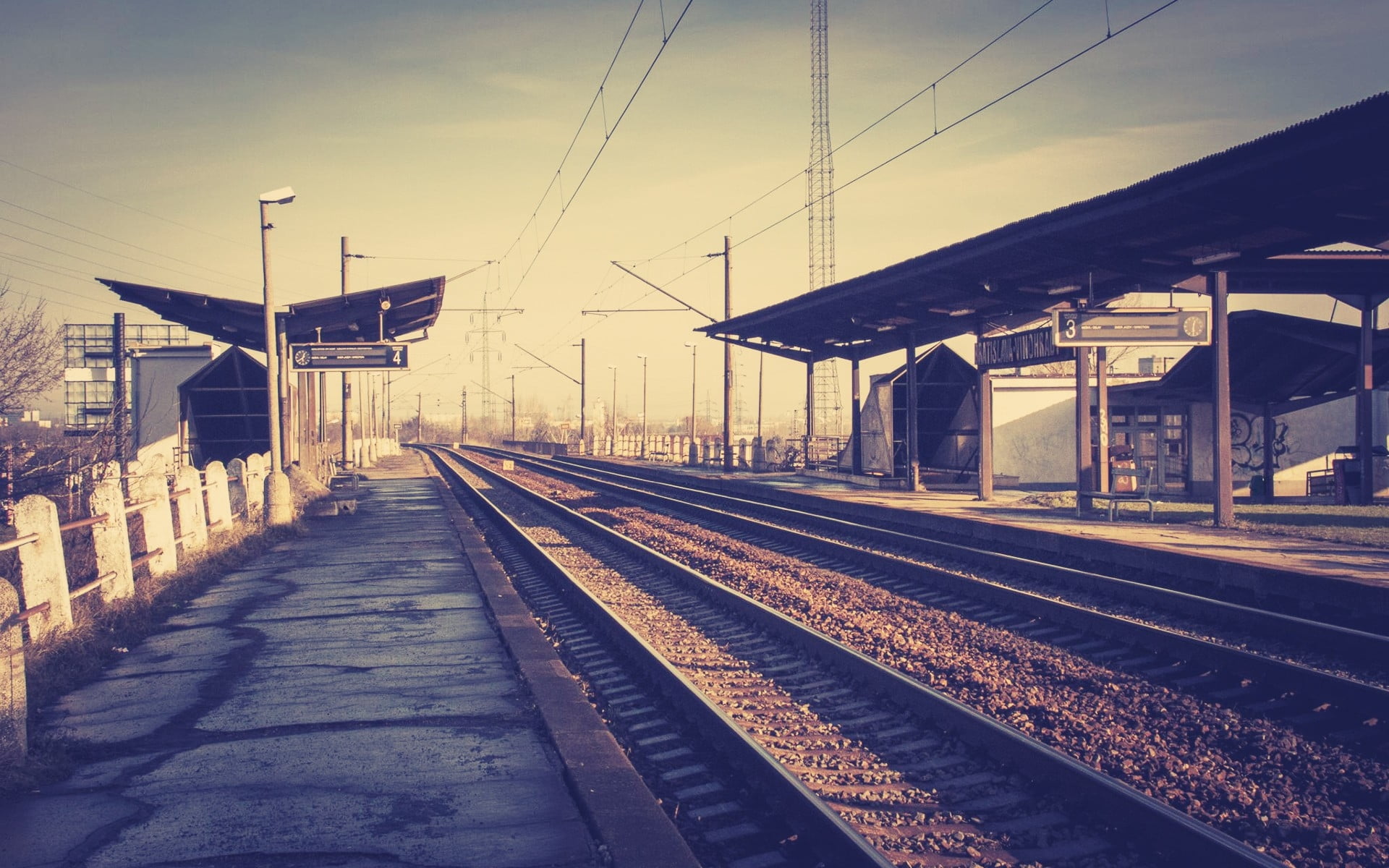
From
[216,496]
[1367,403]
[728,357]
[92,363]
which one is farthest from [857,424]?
[92,363]

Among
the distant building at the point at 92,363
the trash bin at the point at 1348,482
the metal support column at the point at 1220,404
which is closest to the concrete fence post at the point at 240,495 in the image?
the metal support column at the point at 1220,404

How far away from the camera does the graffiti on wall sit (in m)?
25.5

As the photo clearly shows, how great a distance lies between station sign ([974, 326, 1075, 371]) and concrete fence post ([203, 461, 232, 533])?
14.0 metres

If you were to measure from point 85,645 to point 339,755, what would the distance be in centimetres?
365

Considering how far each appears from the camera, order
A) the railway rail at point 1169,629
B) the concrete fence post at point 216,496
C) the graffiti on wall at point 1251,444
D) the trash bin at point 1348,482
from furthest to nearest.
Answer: the graffiti on wall at point 1251,444
the trash bin at point 1348,482
the concrete fence post at point 216,496
the railway rail at point 1169,629

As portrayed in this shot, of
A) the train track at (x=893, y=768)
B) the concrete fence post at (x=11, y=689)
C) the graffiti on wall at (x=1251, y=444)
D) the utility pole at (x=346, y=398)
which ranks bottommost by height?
the train track at (x=893, y=768)

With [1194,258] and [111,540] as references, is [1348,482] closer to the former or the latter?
[1194,258]

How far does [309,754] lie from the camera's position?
5.41 m

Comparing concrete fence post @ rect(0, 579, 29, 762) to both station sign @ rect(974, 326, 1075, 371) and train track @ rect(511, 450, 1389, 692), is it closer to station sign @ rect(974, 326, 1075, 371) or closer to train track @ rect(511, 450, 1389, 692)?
train track @ rect(511, 450, 1389, 692)

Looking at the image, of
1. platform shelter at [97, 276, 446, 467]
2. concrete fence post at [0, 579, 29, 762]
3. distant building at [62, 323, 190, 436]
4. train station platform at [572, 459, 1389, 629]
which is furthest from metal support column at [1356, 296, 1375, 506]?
distant building at [62, 323, 190, 436]

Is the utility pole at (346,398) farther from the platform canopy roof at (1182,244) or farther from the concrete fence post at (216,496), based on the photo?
the platform canopy roof at (1182,244)

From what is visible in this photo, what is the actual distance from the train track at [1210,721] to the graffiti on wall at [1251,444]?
1985cm

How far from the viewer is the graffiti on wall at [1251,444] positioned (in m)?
25.5

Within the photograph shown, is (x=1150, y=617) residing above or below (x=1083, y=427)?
below
